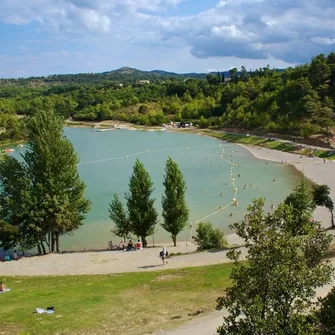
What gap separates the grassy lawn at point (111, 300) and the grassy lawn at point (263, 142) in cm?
6200

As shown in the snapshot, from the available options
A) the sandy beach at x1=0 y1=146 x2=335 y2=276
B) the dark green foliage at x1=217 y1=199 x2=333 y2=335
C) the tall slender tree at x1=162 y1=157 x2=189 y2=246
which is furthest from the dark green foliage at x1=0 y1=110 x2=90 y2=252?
the dark green foliage at x1=217 y1=199 x2=333 y2=335

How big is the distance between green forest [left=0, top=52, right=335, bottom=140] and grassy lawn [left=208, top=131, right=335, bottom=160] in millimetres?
4170

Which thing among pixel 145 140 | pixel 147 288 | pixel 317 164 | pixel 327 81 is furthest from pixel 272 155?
pixel 147 288

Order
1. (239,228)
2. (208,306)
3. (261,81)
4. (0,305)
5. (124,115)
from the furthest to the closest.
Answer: (124,115), (261,81), (0,305), (208,306), (239,228)

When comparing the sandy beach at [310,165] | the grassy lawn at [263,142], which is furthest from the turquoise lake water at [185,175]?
the grassy lawn at [263,142]

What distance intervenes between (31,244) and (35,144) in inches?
285

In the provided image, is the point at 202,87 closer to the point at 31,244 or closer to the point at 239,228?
the point at 31,244

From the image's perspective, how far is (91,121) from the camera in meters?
170

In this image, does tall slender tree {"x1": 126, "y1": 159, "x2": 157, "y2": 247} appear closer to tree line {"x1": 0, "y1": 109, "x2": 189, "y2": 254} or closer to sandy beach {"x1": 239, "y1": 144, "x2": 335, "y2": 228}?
tree line {"x1": 0, "y1": 109, "x2": 189, "y2": 254}

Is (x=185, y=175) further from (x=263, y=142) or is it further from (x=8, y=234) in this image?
(x=8, y=234)

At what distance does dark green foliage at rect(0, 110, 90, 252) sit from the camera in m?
30.3

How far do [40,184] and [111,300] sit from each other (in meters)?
13.4

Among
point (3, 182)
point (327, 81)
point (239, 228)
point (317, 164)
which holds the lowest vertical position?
point (317, 164)

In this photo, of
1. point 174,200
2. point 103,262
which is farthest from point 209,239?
point 103,262
